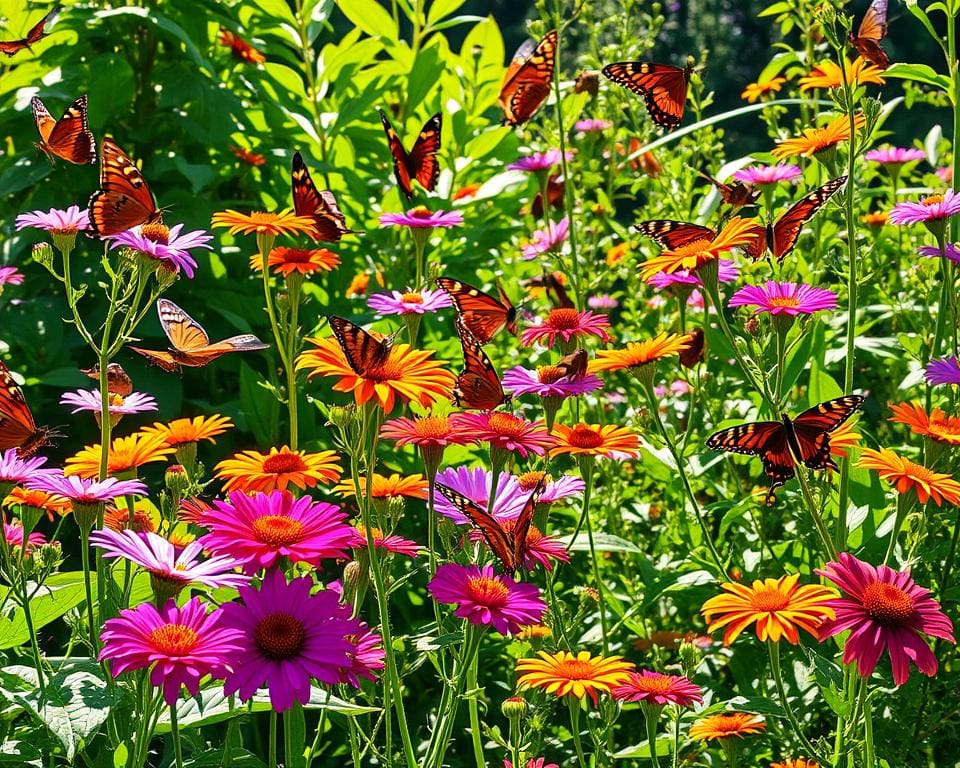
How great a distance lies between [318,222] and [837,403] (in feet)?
2.87

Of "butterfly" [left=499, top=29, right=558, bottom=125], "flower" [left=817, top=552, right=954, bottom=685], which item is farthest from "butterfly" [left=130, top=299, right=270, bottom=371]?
"butterfly" [left=499, top=29, right=558, bottom=125]

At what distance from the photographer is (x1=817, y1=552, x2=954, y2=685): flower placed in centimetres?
139

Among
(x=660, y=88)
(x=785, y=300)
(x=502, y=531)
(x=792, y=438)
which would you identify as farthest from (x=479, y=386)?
(x=660, y=88)

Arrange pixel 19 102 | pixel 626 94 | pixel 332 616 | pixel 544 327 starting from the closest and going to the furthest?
pixel 332 616 < pixel 544 327 < pixel 19 102 < pixel 626 94

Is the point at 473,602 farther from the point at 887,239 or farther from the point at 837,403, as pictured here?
the point at 887,239

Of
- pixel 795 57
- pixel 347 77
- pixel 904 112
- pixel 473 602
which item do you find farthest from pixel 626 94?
pixel 904 112

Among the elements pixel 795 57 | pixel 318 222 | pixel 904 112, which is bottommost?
pixel 904 112

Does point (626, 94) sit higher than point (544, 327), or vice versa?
point (626, 94)

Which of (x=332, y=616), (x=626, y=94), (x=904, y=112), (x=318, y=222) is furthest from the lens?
(x=904, y=112)

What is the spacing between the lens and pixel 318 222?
1877 millimetres

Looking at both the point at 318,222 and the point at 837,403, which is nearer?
the point at 837,403

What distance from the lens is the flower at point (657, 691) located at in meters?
1.63

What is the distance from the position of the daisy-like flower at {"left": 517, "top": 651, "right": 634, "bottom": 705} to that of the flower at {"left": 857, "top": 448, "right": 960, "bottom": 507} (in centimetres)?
46

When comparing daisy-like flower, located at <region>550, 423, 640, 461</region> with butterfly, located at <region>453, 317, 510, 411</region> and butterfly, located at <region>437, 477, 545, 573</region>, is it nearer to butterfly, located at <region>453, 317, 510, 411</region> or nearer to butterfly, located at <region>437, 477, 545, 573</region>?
butterfly, located at <region>453, 317, 510, 411</region>
